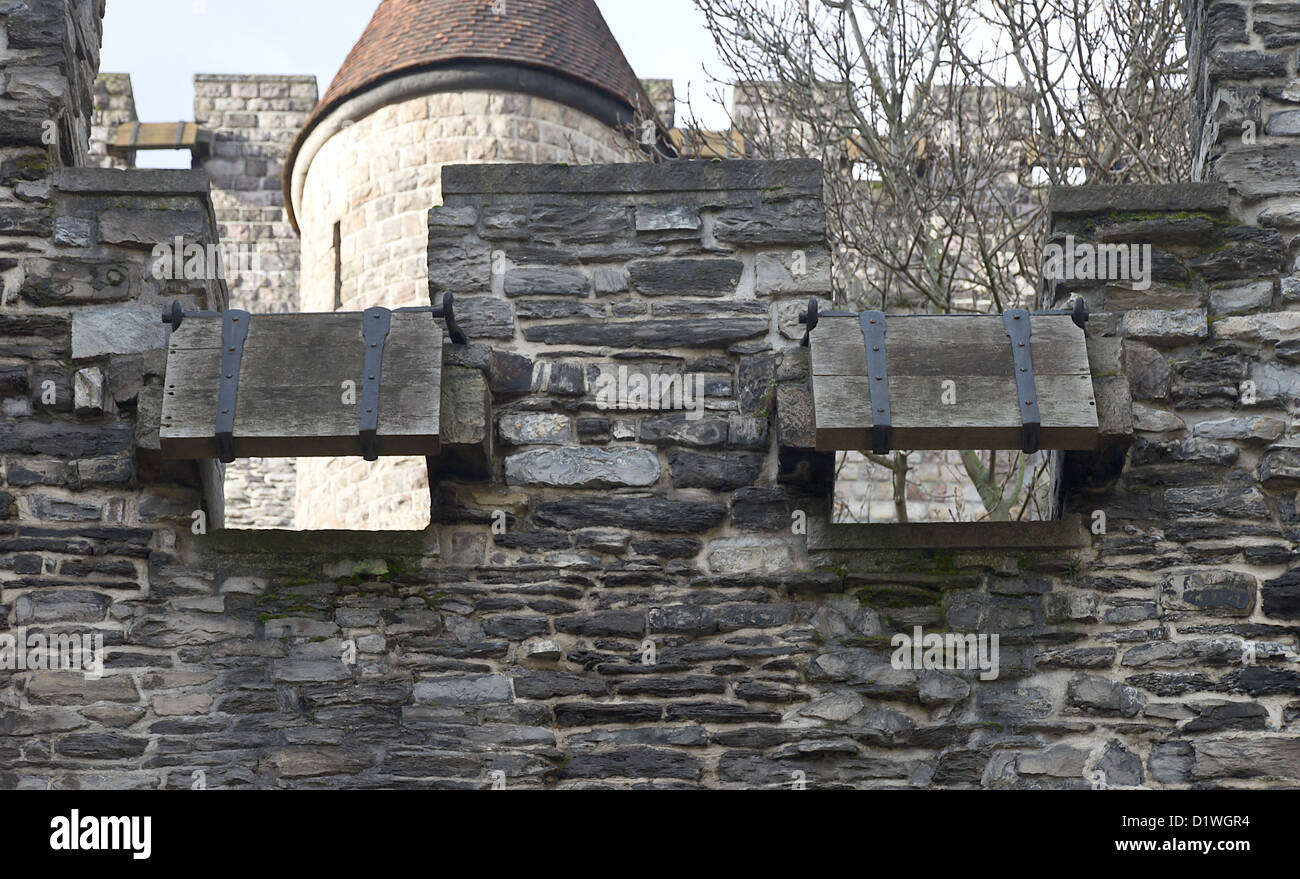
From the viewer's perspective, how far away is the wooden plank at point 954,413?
4742mm

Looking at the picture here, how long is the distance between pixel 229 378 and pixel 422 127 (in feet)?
18.8

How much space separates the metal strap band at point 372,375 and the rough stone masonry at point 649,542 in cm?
23

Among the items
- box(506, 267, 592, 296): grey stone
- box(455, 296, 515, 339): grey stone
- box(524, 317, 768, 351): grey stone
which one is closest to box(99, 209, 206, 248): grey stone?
box(455, 296, 515, 339): grey stone

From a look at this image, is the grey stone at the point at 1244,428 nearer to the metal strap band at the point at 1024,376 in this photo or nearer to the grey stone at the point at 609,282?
the metal strap band at the point at 1024,376

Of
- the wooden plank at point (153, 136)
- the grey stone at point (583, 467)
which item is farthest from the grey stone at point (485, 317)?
the wooden plank at point (153, 136)

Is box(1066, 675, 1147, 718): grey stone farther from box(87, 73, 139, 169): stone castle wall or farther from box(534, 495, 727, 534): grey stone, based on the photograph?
box(87, 73, 139, 169): stone castle wall

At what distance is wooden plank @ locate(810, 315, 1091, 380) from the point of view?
4.86m

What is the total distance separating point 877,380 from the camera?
481 centimetres

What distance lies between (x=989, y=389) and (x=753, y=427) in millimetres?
756

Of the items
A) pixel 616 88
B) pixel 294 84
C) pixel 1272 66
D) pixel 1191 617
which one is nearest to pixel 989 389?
pixel 1191 617

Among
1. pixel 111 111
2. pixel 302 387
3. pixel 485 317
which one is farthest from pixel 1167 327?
pixel 111 111

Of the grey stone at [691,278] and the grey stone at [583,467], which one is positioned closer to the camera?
the grey stone at [583,467]

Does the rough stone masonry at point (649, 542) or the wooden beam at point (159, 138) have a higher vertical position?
the wooden beam at point (159, 138)

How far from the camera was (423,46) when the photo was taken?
414 inches
